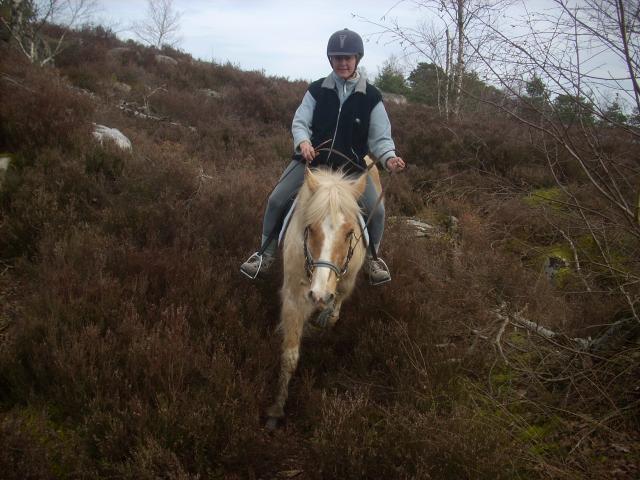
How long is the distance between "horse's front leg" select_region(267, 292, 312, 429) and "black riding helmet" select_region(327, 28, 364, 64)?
7.50 feet

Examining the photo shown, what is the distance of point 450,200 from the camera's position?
7605 mm

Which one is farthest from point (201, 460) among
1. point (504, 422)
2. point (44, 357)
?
point (504, 422)

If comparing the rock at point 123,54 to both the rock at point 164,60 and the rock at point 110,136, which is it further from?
the rock at point 110,136

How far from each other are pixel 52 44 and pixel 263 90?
643 cm

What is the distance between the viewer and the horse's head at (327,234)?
9.07ft

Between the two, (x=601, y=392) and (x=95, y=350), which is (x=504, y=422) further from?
(x=95, y=350)

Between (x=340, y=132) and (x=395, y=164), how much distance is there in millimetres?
854

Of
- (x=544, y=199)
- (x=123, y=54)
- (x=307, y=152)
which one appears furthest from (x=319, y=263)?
(x=123, y=54)

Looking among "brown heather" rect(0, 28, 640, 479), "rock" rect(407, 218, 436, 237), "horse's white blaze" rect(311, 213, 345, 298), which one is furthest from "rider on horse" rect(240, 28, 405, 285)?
"rock" rect(407, 218, 436, 237)

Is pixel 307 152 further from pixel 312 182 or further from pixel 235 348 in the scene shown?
pixel 235 348

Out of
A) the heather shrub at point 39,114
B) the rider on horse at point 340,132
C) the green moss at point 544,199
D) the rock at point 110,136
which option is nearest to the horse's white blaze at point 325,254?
the rider on horse at point 340,132

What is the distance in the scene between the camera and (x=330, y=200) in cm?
297

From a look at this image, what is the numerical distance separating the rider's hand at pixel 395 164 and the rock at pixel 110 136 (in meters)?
4.43

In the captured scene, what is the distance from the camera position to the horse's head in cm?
276
